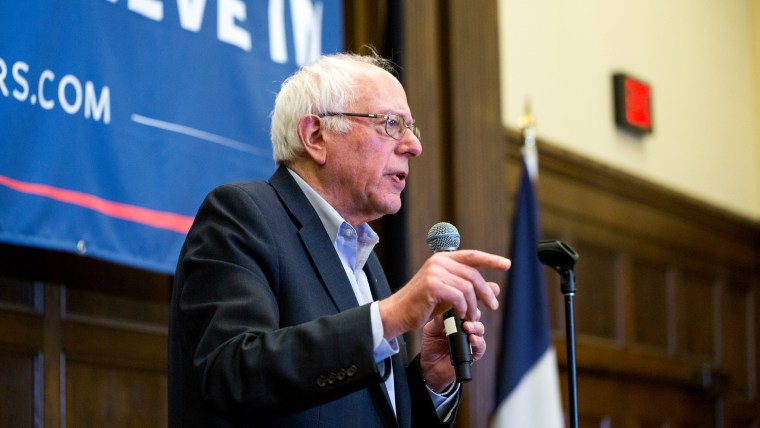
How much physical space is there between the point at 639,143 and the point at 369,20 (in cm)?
242

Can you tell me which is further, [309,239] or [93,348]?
[93,348]

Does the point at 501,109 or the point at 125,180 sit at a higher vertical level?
the point at 501,109

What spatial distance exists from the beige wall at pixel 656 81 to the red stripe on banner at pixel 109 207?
2382 mm

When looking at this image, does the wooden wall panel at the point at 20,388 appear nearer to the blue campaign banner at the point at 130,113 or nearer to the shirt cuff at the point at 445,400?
the blue campaign banner at the point at 130,113

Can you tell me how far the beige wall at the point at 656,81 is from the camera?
19.3 ft

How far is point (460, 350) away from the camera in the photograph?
2225 millimetres

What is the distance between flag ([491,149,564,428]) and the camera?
5.02 metres

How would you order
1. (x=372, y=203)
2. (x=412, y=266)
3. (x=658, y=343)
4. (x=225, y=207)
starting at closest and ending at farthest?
(x=225, y=207) < (x=372, y=203) < (x=412, y=266) < (x=658, y=343)

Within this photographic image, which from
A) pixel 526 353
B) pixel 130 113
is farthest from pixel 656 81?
pixel 130 113

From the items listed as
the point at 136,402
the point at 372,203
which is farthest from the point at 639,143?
the point at 372,203

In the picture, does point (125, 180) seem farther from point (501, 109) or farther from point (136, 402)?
point (501, 109)

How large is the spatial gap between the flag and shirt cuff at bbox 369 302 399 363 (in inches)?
118

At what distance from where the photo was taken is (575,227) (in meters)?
6.05

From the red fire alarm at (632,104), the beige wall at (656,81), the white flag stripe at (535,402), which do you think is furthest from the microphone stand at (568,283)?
the red fire alarm at (632,104)
